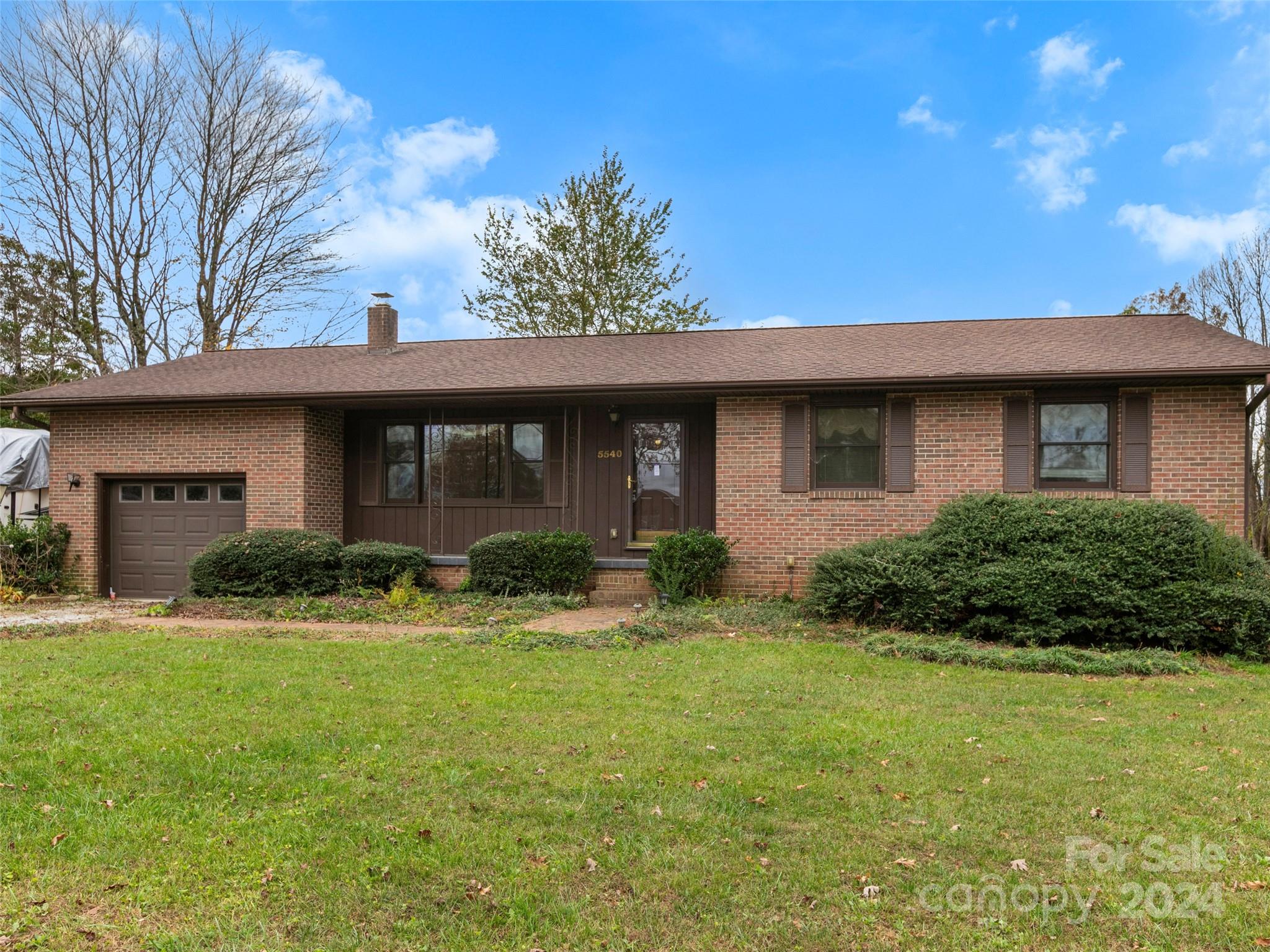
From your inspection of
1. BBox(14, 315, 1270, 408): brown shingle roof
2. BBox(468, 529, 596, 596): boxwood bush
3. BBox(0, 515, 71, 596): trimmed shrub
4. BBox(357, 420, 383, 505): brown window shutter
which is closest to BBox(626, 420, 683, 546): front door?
BBox(14, 315, 1270, 408): brown shingle roof

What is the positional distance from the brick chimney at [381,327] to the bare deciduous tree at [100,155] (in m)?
11.2

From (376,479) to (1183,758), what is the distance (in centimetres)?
1151

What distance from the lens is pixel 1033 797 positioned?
4078 millimetres

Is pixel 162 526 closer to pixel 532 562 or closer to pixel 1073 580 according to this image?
pixel 532 562

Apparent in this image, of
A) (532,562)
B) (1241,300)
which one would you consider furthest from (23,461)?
(1241,300)

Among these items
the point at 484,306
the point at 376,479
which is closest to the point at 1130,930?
the point at 376,479

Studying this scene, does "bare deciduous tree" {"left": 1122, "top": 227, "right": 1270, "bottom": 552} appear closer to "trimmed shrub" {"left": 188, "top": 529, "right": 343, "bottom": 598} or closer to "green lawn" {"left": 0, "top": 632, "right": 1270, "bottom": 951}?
"green lawn" {"left": 0, "top": 632, "right": 1270, "bottom": 951}

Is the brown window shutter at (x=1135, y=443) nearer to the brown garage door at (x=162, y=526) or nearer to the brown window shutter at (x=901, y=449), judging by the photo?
the brown window shutter at (x=901, y=449)

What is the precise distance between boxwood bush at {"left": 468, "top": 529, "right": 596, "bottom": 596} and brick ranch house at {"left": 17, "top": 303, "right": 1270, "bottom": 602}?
57cm

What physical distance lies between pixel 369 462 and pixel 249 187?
45.5 feet

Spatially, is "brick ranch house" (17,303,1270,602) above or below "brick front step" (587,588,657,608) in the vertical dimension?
above

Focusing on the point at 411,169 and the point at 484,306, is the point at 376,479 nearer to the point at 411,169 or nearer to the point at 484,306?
the point at 411,169

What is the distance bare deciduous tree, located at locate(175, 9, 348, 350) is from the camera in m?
22.6

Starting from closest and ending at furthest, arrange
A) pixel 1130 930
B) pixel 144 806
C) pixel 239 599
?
pixel 1130 930, pixel 144 806, pixel 239 599
